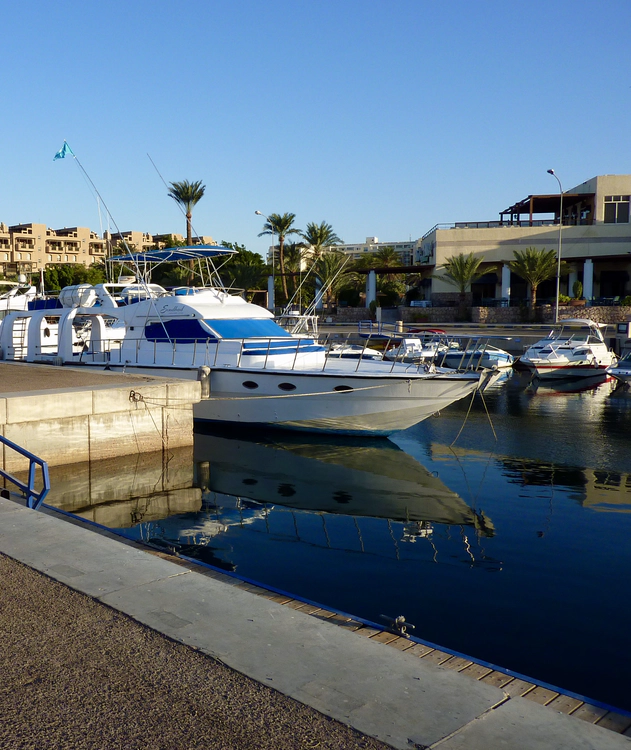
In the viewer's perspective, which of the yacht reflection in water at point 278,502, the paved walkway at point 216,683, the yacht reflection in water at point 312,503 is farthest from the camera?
the yacht reflection in water at point 278,502

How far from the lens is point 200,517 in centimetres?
1141

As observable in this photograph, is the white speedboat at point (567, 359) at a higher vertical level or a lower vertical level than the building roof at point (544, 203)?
lower

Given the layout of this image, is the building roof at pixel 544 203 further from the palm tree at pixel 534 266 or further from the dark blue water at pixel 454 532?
the dark blue water at pixel 454 532

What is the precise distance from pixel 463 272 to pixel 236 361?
39.3 m

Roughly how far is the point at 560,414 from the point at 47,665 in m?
19.7

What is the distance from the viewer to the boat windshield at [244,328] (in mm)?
18484

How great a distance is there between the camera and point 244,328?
18766 mm

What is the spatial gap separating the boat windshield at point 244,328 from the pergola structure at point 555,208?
4416cm

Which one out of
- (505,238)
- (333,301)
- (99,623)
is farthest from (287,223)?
(99,623)

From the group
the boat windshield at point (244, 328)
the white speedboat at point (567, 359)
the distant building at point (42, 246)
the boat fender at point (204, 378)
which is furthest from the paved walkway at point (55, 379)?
the distant building at point (42, 246)

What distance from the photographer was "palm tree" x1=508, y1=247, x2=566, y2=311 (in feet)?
167

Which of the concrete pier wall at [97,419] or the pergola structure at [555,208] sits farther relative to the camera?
the pergola structure at [555,208]

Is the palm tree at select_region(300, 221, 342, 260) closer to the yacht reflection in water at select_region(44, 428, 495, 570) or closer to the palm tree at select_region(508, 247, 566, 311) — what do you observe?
the palm tree at select_region(508, 247, 566, 311)

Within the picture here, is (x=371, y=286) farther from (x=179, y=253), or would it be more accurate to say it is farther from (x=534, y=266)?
(x=179, y=253)
